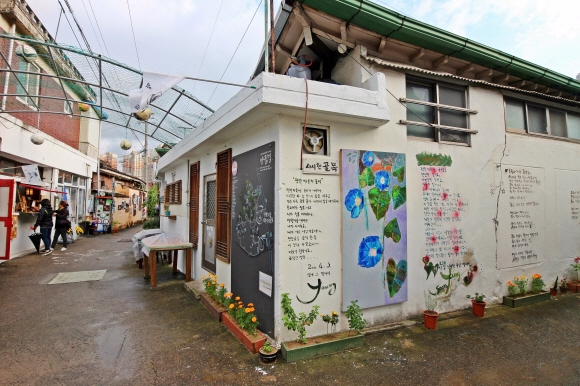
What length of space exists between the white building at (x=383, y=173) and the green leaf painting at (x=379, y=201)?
0.06 feet

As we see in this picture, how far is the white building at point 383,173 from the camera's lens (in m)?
3.74

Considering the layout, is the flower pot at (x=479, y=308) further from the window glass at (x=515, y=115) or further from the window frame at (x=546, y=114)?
the window glass at (x=515, y=115)

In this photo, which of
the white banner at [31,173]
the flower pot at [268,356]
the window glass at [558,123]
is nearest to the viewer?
the flower pot at [268,356]

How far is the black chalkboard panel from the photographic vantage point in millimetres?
3754

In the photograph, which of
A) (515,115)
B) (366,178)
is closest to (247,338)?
(366,178)

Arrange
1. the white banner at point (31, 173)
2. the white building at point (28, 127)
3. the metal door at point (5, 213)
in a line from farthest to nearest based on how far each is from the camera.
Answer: the white banner at point (31, 173) → the white building at point (28, 127) → the metal door at point (5, 213)

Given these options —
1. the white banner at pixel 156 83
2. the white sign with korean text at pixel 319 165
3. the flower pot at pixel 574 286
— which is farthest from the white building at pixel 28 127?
the flower pot at pixel 574 286

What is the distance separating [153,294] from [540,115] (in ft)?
28.2

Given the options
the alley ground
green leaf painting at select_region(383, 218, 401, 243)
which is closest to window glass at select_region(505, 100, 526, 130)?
the alley ground

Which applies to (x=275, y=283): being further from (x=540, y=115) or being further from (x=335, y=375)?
(x=540, y=115)

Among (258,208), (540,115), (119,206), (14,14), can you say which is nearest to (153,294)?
(258,208)

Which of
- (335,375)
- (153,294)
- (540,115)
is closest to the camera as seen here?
(335,375)

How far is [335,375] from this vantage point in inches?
123

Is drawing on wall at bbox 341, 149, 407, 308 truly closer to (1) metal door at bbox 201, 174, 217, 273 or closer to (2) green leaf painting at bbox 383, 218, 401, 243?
(2) green leaf painting at bbox 383, 218, 401, 243
